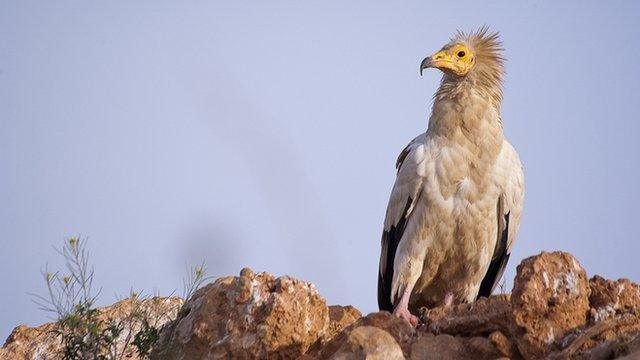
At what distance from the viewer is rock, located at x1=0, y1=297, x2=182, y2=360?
904cm

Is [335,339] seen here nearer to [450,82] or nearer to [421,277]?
[421,277]

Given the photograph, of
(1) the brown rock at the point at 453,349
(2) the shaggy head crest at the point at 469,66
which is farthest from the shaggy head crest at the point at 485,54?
(1) the brown rock at the point at 453,349

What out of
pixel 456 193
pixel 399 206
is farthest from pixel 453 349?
pixel 399 206

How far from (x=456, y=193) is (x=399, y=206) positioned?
2.26 ft

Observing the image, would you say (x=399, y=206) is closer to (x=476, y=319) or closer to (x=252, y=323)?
(x=476, y=319)

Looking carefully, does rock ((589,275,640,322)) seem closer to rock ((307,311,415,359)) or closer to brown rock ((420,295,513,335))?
brown rock ((420,295,513,335))

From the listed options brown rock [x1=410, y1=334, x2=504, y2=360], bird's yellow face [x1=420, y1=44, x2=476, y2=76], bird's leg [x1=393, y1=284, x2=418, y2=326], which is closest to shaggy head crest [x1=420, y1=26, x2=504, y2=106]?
bird's yellow face [x1=420, y1=44, x2=476, y2=76]

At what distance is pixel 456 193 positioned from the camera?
1042 centimetres

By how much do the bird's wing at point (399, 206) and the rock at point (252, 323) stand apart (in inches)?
121

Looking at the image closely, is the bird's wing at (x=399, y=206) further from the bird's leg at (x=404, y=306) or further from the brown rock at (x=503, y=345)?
the brown rock at (x=503, y=345)

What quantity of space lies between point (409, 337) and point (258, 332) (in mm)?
1154

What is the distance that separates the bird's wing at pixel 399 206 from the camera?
10562 mm

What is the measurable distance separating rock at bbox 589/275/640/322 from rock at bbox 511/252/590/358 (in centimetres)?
13

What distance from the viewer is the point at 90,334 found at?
7.70 meters
